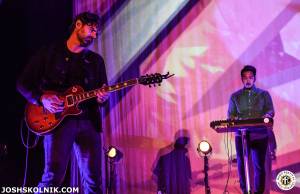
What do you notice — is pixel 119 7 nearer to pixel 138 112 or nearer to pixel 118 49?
pixel 118 49

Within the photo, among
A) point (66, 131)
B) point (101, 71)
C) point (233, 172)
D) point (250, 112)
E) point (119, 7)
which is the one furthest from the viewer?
point (119, 7)

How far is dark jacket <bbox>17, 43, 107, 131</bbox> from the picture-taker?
4.11m

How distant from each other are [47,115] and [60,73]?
443 millimetres

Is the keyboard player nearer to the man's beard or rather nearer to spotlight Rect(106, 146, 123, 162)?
spotlight Rect(106, 146, 123, 162)

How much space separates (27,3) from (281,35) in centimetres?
375

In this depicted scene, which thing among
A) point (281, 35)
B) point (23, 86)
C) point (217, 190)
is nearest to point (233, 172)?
point (217, 190)

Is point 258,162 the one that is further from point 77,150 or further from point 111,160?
point 77,150

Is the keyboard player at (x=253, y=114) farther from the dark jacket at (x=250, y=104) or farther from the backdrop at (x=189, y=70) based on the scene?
the backdrop at (x=189, y=70)

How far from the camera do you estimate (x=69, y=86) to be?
415cm

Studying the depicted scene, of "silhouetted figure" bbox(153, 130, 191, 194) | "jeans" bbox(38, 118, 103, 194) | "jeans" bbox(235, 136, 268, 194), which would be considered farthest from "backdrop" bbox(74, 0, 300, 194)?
"jeans" bbox(38, 118, 103, 194)

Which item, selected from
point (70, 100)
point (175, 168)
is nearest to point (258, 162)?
point (175, 168)

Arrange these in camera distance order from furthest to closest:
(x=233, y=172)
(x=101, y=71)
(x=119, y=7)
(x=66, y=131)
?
(x=119, y=7) < (x=233, y=172) < (x=101, y=71) < (x=66, y=131)

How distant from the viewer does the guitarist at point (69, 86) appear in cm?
384

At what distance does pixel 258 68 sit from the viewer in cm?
591
